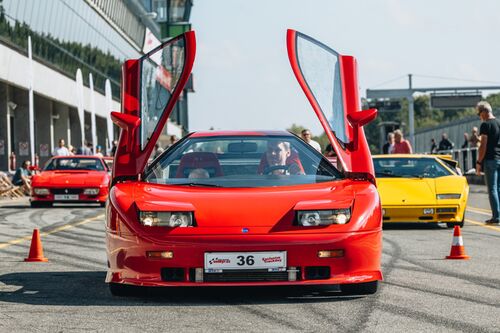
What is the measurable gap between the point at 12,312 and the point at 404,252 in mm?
5319

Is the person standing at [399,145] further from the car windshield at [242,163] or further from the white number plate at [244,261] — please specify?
the white number plate at [244,261]

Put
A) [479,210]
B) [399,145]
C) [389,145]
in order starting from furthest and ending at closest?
[389,145] < [399,145] < [479,210]

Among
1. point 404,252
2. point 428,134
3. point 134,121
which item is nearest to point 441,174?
point 404,252

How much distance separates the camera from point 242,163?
8.45m

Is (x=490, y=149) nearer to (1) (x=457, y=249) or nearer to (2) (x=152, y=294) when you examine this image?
(1) (x=457, y=249)

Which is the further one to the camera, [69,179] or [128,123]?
[69,179]

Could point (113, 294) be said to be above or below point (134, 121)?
below

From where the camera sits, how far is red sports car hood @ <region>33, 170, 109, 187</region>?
2258 centimetres

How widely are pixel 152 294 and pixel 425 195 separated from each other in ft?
26.2

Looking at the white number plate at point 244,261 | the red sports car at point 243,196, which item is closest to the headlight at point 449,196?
the red sports car at point 243,196

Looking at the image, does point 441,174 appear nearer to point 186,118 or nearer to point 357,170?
point 357,170

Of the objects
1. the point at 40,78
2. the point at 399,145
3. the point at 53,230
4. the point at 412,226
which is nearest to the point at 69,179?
the point at 399,145

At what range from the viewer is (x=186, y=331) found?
243 inches

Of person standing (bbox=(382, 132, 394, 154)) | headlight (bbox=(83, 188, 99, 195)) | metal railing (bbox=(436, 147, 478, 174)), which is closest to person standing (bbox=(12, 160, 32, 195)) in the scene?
headlight (bbox=(83, 188, 99, 195))
